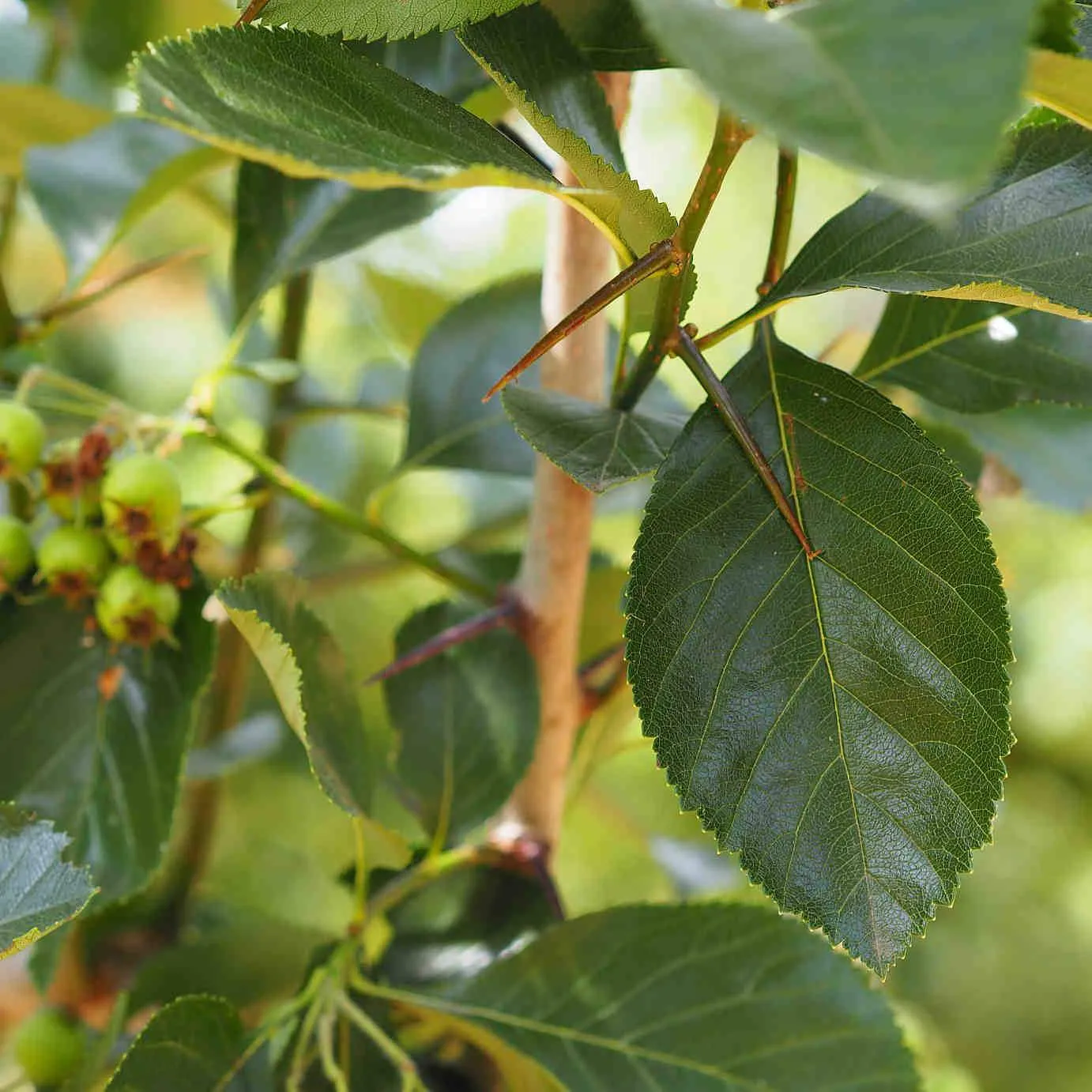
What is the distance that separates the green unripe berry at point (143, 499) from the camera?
32 centimetres

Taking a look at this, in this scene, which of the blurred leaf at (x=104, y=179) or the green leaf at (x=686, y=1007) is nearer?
the green leaf at (x=686, y=1007)

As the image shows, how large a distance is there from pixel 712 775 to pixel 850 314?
0.30m

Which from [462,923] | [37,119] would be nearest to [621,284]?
[462,923]

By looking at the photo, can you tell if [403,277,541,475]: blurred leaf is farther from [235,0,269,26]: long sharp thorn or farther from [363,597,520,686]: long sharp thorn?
[235,0,269,26]: long sharp thorn

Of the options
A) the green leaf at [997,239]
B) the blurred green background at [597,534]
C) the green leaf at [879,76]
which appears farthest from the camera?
the blurred green background at [597,534]

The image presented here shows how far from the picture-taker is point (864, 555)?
24cm

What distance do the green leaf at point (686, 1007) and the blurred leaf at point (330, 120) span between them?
0.21 m

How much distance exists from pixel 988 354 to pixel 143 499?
242 millimetres

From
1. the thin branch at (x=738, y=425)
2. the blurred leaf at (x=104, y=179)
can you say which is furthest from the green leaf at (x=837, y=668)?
the blurred leaf at (x=104, y=179)

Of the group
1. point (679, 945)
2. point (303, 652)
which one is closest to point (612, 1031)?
point (679, 945)

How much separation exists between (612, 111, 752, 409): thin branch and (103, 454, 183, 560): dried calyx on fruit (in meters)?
0.14

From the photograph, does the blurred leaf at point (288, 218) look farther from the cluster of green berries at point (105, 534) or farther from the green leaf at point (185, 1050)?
the green leaf at point (185, 1050)

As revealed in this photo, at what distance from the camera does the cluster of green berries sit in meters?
0.32

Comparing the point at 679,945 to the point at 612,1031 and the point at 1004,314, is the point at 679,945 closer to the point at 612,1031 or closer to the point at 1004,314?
the point at 612,1031
